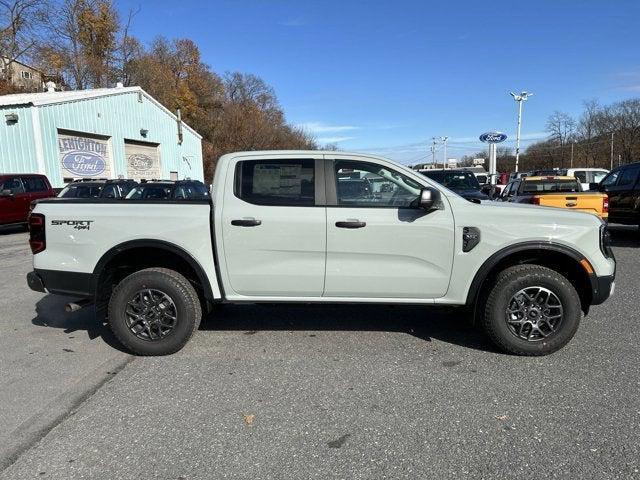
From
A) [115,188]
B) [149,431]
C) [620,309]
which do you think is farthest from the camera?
[115,188]

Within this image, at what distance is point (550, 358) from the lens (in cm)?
436

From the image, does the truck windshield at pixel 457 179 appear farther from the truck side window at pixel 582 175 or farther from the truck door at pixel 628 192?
the truck side window at pixel 582 175

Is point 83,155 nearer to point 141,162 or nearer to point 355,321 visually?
point 141,162

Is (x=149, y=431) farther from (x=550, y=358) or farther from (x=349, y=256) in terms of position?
(x=550, y=358)

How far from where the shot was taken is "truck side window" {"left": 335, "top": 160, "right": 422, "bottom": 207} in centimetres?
439

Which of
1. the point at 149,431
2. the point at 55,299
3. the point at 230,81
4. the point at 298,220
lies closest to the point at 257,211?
the point at 298,220

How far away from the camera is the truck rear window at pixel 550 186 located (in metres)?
11.5

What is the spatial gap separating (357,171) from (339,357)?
5.71 feet

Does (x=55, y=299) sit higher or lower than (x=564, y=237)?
lower

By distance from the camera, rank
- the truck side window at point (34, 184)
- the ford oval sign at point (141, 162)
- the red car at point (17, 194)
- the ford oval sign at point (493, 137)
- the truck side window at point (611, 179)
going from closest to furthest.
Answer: the truck side window at point (611, 179) < the red car at point (17, 194) < the truck side window at point (34, 184) < the ford oval sign at point (141, 162) < the ford oval sign at point (493, 137)

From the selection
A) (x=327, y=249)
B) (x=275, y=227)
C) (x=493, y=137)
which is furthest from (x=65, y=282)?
(x=493, y=137)

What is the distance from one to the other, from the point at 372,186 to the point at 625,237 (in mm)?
10591

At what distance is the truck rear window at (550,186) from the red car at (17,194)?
48.3ft

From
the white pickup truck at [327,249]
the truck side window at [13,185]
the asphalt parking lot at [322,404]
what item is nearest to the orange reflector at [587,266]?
the white pickup truck at [327,249]
